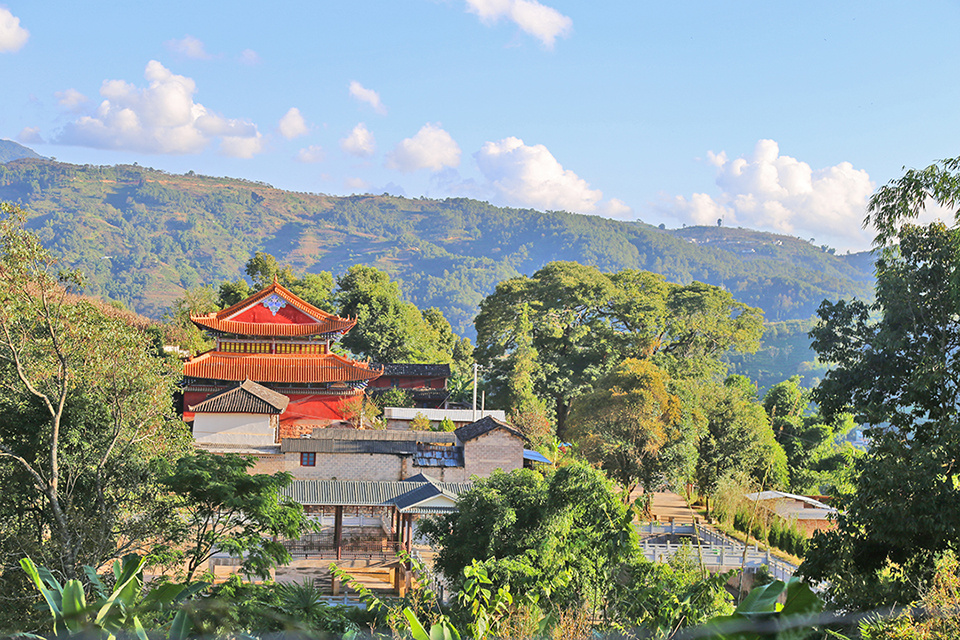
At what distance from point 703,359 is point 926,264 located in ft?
72.2

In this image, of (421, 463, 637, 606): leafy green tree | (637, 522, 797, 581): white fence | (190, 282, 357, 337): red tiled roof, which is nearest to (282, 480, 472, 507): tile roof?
(637, 522, 797, 581): white fence

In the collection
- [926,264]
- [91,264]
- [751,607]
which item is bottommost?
[751,607]

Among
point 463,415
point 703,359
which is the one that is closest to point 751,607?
point 463,415

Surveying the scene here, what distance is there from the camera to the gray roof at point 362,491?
1758cm

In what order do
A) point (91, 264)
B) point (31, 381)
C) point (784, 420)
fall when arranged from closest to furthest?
1. point (31, 381)
2. point (784, 420)
3. point (91, 264)

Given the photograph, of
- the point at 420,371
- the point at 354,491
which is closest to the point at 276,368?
the point at 420,371

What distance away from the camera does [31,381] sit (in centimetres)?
1041

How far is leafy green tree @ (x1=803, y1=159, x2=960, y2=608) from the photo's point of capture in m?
7.70

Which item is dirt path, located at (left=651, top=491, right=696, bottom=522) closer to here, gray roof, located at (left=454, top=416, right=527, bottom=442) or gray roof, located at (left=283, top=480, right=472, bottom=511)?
gray roof, located at (left=454, top=416, right=527, bottom=442)

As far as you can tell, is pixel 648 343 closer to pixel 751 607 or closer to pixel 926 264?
pixel 926 264

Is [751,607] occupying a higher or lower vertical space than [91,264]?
lower

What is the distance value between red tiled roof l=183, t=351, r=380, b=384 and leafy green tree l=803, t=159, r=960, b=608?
17404 mm

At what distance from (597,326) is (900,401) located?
22868 mm

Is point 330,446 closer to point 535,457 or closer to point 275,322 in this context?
point 535,457
